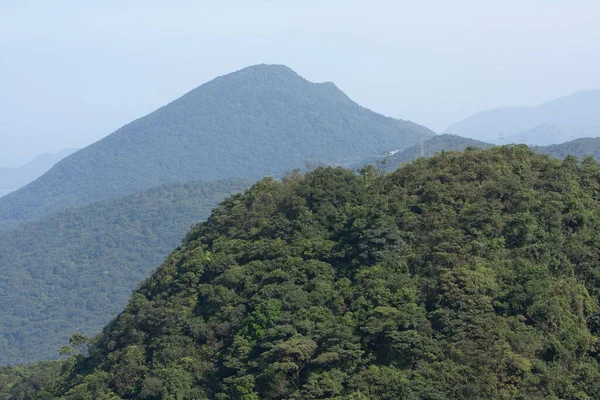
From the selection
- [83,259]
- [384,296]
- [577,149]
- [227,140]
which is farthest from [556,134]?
[384,296]

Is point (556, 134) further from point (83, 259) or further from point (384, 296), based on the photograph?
point (384, 296)

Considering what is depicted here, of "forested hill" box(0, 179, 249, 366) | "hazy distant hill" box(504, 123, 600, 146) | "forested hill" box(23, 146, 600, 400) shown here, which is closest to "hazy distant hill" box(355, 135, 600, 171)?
"forested hill" box(0, 179, 249, 366)

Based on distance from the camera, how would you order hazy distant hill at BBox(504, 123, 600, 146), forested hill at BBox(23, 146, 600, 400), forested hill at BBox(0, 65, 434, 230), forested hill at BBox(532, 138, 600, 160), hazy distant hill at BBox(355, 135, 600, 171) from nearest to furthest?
1. forested hill at BBox(23, 146, 600, 400)
2. hazy distant hill at BBox(355, 135, 600, 171)
3. forested hill at BBox(532, 138, 600, 160)
4. forested hill at BBox(0, 65, 434, 230)
5. hazy distant hill at BBox(504, 123, 600, 146)

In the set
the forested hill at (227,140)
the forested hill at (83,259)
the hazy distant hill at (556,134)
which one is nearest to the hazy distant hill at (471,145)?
the forested hill at (83,259)

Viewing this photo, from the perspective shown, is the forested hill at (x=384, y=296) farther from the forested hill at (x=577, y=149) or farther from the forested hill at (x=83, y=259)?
the forested hill at (x=83, y=259)

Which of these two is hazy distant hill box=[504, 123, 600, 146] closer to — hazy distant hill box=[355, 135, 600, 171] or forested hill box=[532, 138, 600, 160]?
hazy distant hill box=[355, 135, 600, 171]

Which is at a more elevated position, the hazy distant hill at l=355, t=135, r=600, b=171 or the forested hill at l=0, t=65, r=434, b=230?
the forested hill at l=0, t=65, r=434, b=230
